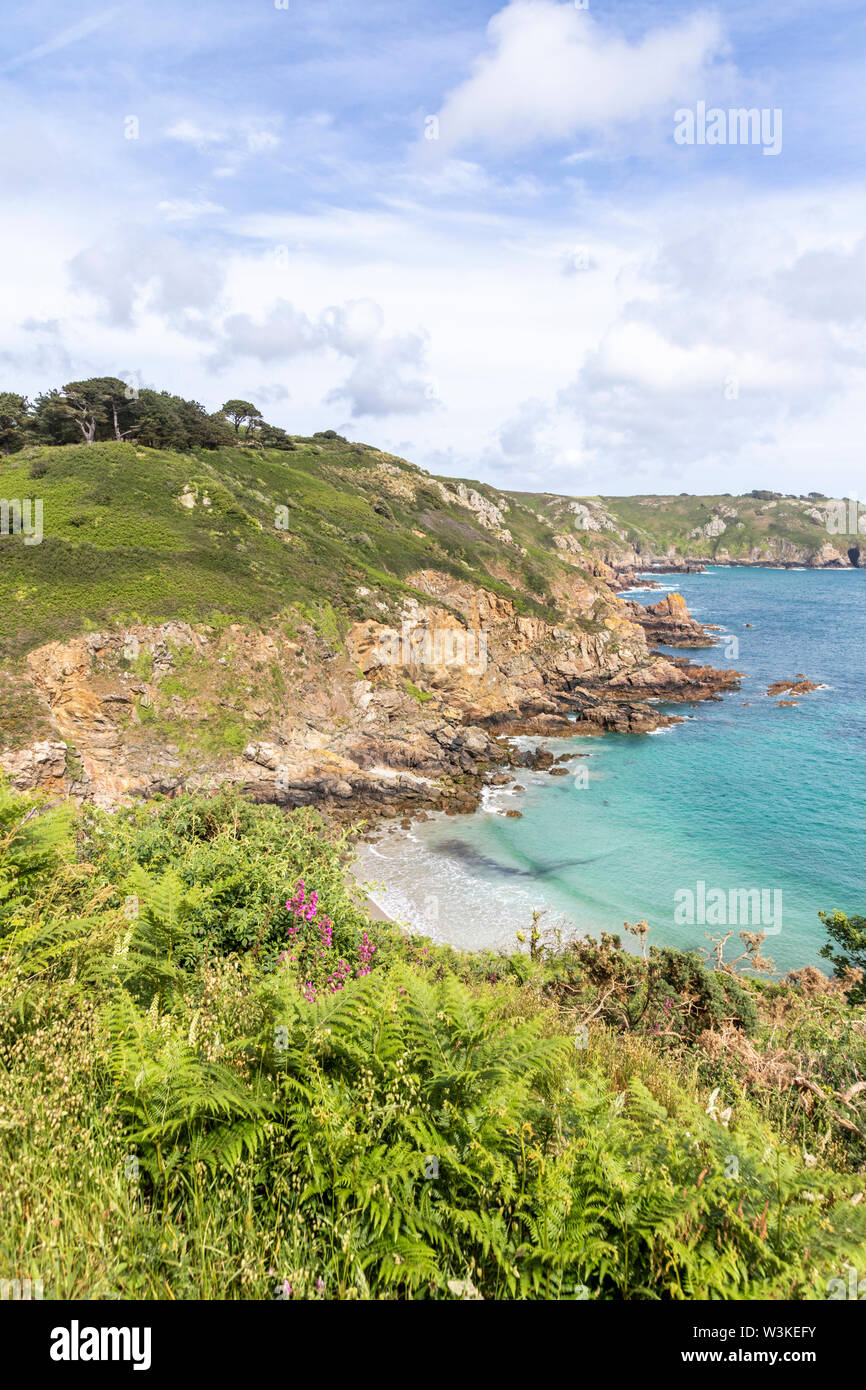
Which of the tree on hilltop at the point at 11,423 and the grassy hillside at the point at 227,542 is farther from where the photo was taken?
the tree on hilltop at the point at 11,423

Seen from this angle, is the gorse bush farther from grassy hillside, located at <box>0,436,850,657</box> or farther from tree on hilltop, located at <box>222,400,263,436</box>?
tree on hilltop, located at <box>222,400,263,436</box>

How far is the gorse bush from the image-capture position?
9.00 ft

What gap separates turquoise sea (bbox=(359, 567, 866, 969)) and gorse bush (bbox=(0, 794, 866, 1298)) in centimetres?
1678

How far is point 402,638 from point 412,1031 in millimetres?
41394

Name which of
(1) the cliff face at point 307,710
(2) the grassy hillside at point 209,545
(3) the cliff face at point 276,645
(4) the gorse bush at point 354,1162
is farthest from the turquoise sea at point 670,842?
(2) the grassy hillside at point 209,545

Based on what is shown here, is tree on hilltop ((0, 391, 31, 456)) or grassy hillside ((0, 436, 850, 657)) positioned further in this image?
tree on hilltop ((0, 391, 31, 456))

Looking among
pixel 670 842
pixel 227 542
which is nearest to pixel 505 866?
pixel 670 842

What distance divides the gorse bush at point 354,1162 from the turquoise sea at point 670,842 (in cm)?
1678

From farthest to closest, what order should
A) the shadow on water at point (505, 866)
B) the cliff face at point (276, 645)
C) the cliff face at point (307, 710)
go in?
the cliff face at point (276, 645)
the cliff face at point (307, 710)
the shadow on water at point (505, 866)

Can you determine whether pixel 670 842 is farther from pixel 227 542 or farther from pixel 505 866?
pixel 227 542

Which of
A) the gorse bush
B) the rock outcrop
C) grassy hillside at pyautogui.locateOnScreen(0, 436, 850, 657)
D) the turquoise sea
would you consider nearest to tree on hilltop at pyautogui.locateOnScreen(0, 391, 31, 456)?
grassy hillside at pyautogui.locateOnScreen(0, 436, 850, 657)

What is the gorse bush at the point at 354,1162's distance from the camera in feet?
9.00

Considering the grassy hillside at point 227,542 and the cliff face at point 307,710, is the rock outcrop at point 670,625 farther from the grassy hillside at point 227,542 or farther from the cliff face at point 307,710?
the cliff face at point 307,710
